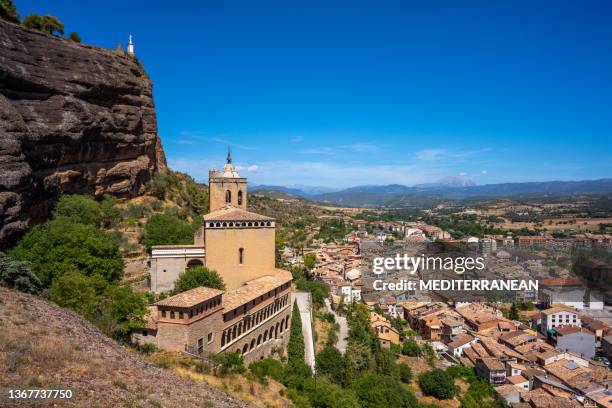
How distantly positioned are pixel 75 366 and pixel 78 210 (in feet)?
66.5

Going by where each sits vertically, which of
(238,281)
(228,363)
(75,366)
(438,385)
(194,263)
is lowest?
(438,385)

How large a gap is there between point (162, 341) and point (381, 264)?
66.1 metres

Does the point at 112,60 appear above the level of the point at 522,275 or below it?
above

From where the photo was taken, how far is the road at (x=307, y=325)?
2662 cm

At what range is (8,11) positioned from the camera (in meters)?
30.6

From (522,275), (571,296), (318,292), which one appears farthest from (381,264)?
(318,292)

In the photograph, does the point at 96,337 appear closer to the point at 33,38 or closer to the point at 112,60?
the point at 33,38

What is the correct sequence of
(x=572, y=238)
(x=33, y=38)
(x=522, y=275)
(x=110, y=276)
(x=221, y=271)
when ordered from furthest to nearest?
1. (x=572, y=238)
2. (x=522, y=275)
3. (x=33, y=38)
4. (x=221, y=271)
5. (x=110, y=276)

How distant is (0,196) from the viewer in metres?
20.5

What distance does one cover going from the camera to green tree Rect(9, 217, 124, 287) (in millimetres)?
18703

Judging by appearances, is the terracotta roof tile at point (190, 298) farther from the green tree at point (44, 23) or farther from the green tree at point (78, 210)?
the green tree at point (44, 23)

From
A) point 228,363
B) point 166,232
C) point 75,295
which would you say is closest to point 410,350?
point 166,232

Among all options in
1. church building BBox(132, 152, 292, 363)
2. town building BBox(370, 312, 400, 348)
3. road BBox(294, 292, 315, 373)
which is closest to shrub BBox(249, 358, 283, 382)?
church building BBox(132, 152, 292, 363)

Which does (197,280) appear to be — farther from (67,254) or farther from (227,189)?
(227,189)
